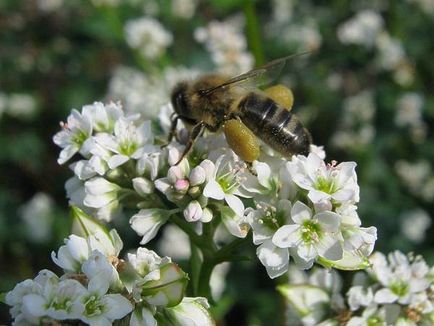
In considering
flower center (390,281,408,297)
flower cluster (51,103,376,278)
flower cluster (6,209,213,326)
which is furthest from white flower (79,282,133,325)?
flower center (390,281,408,297)

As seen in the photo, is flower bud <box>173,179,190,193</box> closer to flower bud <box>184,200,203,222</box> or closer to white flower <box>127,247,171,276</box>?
flower bud <box>184,200,203,222</box>

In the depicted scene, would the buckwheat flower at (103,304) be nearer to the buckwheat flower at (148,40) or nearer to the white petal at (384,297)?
the white petal at (384,297)

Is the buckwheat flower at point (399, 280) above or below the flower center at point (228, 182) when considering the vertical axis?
below

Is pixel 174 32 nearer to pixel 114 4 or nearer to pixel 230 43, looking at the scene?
pixel 114 4

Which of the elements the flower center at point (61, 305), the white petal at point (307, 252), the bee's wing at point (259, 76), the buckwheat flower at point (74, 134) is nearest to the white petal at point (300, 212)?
the white petal at point (307, 252)

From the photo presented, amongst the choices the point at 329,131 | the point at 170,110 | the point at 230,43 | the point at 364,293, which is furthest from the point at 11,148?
the point at 364,293

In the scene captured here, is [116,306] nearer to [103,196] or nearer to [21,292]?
[21,292]
